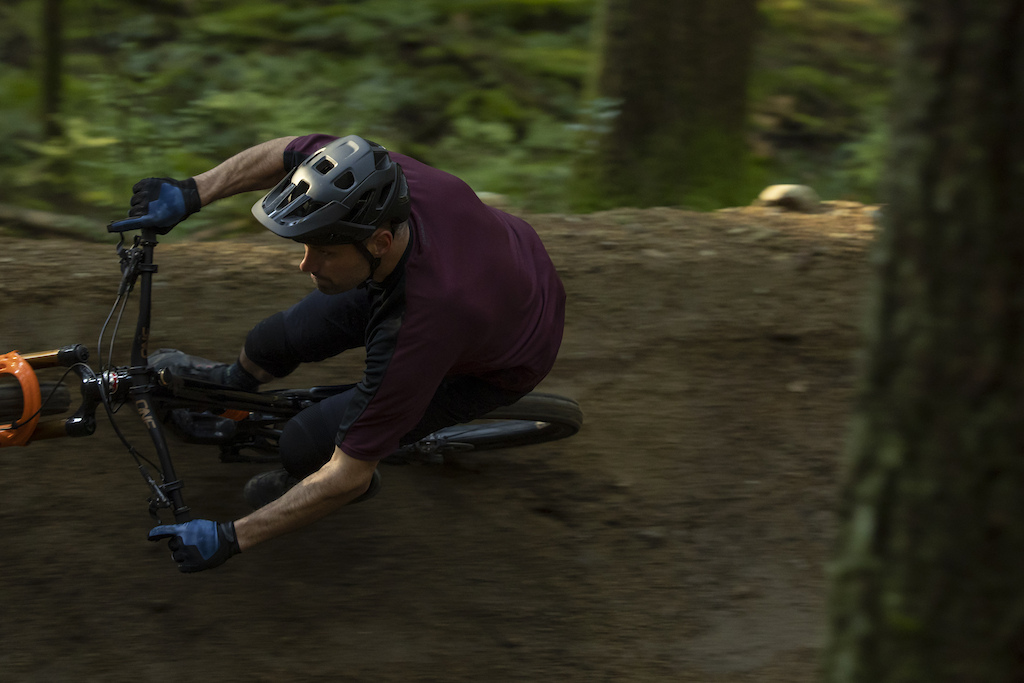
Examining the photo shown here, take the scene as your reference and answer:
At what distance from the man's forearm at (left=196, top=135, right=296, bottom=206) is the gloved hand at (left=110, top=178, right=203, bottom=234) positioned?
0.12 meters

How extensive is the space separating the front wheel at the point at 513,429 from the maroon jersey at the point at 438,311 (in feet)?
2.20

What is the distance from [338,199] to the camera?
3.09m

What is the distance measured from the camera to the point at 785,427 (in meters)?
5.16

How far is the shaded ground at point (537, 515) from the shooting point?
411 cm

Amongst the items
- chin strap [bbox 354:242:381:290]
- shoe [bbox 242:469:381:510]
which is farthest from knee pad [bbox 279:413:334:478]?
chin strap [bbox 354:242:381:290]

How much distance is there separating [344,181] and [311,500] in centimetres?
120

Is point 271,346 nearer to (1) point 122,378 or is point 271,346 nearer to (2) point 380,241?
(1) point 122,378

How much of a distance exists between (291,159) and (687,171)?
4.02 meters

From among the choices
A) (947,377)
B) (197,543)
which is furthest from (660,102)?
(947,377)

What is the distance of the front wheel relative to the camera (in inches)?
172

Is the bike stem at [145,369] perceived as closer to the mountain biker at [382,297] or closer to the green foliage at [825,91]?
the mountain biker at [382,297]

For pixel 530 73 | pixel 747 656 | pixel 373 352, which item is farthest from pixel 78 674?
pixel 530 73

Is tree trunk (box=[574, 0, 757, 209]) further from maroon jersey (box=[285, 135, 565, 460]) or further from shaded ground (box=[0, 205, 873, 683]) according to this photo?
maroon jersey (box=[285, 135, 565, 460])

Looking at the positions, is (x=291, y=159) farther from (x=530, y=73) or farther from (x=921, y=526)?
(x=530, y=73)
